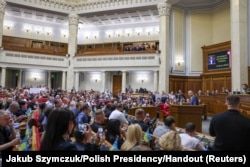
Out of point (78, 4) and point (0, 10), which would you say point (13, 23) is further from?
point (78, 4)

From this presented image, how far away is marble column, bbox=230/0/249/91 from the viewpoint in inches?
445

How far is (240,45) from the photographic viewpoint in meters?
11.3

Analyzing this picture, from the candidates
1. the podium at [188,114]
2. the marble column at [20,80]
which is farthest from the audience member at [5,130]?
the marble column at [20,80]

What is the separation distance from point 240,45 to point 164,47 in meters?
5.58

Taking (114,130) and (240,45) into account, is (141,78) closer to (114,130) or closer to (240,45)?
(240,45)

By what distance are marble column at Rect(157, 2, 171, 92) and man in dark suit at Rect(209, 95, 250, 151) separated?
43.6 feet

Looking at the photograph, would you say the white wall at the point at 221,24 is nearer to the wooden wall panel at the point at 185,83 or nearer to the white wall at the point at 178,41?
the white wall at the point at 178,41

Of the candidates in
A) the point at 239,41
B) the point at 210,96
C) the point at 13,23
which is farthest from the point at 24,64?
the point at 239,41

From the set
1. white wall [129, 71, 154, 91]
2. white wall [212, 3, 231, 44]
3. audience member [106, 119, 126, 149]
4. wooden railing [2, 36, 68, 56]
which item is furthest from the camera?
wooden railing [2, 36, 68, 56]

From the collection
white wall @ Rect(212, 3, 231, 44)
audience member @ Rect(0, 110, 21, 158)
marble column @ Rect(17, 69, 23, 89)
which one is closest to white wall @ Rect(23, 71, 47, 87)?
marble column @ Rect(17, 69, 23, 89)

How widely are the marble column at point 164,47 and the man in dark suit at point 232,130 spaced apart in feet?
43.6

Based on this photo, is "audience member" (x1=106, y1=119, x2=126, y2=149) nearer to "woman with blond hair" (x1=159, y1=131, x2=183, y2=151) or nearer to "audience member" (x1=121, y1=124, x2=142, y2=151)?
"audience member" (x1=121, y1=124, x2=142, y2=151)

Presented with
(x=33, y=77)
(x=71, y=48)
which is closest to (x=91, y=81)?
(x=71, y=48)

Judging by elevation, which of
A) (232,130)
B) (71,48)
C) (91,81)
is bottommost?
(232,130)
